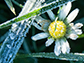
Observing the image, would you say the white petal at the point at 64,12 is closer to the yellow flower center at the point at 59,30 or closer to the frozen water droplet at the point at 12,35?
the yellow flower center at the point at 59,30

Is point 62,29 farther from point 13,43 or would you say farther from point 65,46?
point 13,43

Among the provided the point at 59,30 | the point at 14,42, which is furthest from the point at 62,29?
the point at 14,42

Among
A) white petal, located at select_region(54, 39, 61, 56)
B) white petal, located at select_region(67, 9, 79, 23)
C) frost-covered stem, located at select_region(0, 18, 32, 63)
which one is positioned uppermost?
white petal, located at select_region(67, 9, 79, 23)

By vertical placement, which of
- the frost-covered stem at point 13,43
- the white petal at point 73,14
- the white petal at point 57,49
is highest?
the white petal at point 73,14

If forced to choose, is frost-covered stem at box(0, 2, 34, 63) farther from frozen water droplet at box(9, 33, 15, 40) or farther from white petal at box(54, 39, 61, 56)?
white petal at box(54, 39, 61, 56)

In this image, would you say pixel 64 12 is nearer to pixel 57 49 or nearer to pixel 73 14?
pixel 73 14

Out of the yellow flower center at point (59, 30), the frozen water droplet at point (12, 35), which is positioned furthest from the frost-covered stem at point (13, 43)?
the yellow flower center at point (59, 30)

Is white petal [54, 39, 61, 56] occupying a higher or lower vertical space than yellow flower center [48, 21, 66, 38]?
lower

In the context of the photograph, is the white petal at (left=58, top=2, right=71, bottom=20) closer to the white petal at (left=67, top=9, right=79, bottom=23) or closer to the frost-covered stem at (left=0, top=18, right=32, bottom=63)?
the white petal at (left=67, top=9, right=79, bottom=23)

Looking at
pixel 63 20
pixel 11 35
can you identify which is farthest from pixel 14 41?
pixel 63 20

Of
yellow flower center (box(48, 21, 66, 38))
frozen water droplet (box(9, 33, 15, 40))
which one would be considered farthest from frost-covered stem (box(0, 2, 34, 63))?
yellow flower center (box(48, 21, 66, 38))

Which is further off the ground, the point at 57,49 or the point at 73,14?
the point at 73,14

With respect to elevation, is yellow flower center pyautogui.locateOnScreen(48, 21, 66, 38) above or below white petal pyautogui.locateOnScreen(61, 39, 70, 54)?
above
